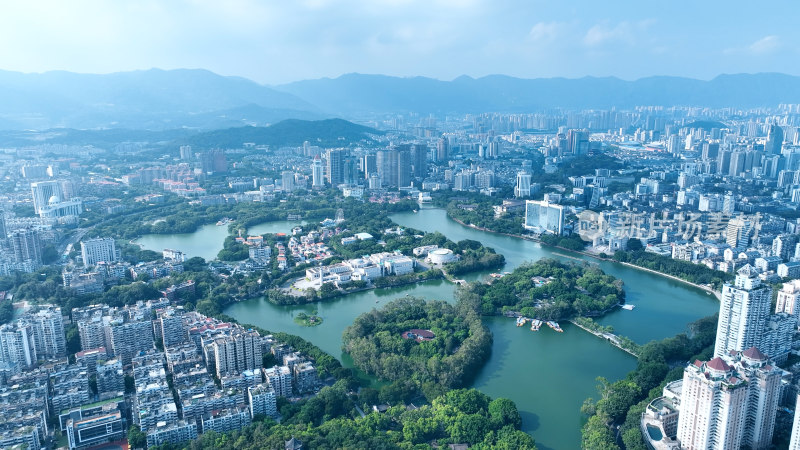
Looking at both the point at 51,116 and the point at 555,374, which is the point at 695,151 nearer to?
the point at 555,374

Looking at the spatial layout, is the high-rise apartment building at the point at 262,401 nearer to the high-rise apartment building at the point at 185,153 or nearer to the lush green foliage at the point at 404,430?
the lush green foliage at the point at 404,430

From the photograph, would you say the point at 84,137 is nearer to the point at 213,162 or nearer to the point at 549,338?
the point at 213,162

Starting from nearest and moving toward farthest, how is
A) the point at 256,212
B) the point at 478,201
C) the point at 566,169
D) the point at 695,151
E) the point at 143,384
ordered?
1. the point at 143,384
2. the point at 256,212
3. the point at 478,201
4. the point at 566,169
5. the point at 695,151

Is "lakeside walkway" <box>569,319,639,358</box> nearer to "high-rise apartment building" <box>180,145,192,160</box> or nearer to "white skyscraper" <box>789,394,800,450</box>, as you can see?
"white skyscraper" <box>789,394,800,450</box>

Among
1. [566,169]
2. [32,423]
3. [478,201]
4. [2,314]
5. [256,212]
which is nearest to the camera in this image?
[32,423]

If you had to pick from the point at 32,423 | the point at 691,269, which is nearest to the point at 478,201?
the point at 691,269

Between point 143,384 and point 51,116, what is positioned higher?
point 51,116

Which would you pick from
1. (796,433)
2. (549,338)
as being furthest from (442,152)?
(796,433)
